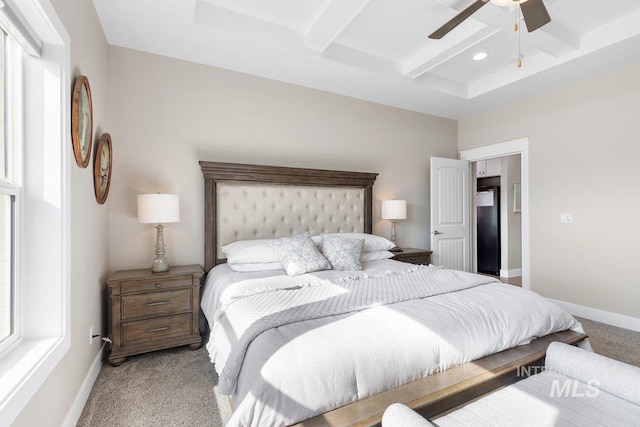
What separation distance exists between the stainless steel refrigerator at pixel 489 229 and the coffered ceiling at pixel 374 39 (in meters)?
2.68

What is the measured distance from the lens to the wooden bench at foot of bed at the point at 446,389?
3.96 feet

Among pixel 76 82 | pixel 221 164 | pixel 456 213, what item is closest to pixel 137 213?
pixel 221 164

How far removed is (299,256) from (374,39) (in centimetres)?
217

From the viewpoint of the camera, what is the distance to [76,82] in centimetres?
173

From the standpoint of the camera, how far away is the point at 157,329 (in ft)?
8.10

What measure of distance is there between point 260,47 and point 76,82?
152 cm

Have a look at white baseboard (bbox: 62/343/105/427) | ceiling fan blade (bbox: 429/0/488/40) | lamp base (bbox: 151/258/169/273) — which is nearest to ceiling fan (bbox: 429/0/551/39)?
ceiling fan blade (bbox: 429/0/488/40)

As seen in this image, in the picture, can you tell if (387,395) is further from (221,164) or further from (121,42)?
(121,42)

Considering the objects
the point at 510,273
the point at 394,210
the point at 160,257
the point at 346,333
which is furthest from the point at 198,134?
the point at 510,273

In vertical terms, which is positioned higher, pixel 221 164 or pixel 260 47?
pixel 260 47

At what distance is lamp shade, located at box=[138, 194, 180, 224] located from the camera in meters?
2.51

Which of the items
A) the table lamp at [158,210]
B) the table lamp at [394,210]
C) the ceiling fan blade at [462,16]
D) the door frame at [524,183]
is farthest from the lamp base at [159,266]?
the door frame at [524,183]

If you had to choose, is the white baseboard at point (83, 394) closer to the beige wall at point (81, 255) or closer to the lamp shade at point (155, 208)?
the beige wall at point (81, 255)

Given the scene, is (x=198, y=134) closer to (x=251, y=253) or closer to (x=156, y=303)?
(x=251, y=253)
